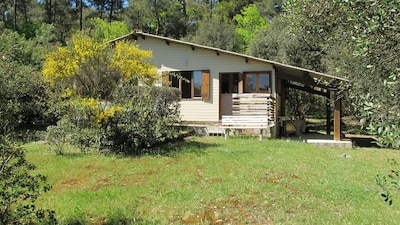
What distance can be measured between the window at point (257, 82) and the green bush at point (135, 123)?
19.2 ft

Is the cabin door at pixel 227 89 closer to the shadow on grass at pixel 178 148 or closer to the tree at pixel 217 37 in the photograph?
the shadow on grass at pixel 178 148

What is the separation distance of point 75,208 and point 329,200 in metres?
4.37

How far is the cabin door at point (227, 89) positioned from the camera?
15227 mm

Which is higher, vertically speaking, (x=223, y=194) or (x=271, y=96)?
(x=271, y=96)

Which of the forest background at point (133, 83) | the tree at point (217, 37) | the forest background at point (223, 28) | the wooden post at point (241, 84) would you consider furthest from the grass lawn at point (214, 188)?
the tree at point (217, 37)

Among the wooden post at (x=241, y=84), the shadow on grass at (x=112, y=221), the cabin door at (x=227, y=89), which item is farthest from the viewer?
the cabin door at (x=227, y=89)

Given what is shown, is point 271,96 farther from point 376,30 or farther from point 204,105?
point 376,30

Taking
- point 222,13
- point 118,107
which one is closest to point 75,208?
point 118,107

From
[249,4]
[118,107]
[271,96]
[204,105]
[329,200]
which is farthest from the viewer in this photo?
[249,4]

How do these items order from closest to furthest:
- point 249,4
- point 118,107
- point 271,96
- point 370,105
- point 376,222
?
point 370,105 → point 376,222 → point 118,107 → point 271,96 → point 249,4

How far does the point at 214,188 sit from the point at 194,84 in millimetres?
9539

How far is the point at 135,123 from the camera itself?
30.0 feet

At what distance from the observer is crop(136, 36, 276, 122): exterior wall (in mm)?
14609

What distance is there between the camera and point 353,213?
16.1ft
